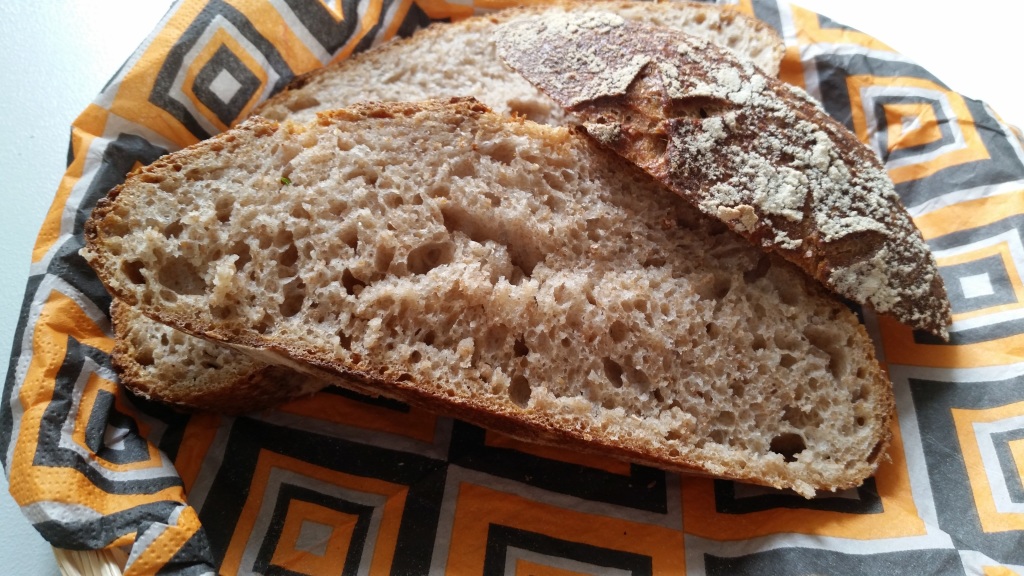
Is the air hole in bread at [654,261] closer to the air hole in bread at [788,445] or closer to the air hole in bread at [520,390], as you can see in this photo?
the air hole in bread at [520,390]

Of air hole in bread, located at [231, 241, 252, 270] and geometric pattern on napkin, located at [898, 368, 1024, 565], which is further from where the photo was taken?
geometric pattern on napkin, located at [898, 368, 1024, 565]

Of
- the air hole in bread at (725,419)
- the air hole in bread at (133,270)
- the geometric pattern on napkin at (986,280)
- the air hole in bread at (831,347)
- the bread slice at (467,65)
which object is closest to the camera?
the air hole in bread at (133,270)

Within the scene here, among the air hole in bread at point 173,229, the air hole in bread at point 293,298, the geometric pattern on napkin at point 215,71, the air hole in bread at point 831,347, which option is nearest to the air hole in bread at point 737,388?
the air hole in bread at point 831,347

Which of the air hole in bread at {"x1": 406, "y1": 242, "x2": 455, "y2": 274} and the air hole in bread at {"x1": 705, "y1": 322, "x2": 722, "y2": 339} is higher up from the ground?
the air hole in bread at {"x1": 406, "y1": 242, "x2": 455, "y2": 274}

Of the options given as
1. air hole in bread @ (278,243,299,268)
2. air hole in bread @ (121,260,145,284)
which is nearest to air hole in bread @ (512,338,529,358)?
air hole in bread @ (278,243,299,268)

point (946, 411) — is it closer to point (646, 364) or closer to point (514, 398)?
point (646, 364)

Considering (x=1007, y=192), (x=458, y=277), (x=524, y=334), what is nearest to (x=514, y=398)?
(x=524, y=334)

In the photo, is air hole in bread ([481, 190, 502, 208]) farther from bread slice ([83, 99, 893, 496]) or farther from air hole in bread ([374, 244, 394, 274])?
air hole in bread ([374, 244, 394, 274])
